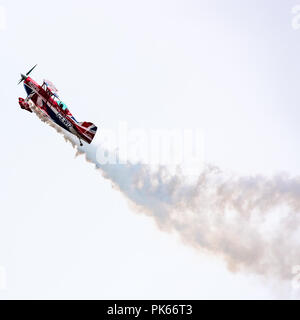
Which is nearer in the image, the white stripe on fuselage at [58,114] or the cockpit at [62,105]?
the white stripe on fuselage at [58,114]

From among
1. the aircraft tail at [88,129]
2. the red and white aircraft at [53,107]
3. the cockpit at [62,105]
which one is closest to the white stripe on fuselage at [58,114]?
the red and white aircraft at [53,107]

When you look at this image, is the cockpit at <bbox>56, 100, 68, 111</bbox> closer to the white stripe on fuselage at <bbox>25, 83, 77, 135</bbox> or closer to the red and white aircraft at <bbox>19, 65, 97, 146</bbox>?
the red and white aircraft at <bbox>19, 65, 97, 146</bbox>

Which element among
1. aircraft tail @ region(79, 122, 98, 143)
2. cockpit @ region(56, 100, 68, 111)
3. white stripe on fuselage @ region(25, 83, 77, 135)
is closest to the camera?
aircraft tail @ region(79, 122, 98, 143)

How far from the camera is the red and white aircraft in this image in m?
64.8

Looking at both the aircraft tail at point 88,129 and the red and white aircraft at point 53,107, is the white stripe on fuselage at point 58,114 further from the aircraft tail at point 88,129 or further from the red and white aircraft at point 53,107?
the aircraft tail at point 88,129

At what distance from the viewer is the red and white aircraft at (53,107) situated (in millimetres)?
64750

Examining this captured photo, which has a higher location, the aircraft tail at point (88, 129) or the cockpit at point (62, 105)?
the cockpit at point (62, 105)

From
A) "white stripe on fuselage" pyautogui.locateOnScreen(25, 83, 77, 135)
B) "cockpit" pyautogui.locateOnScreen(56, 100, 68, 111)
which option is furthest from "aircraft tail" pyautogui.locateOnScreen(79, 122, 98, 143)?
"cockpit" pyautogui.locateOnScreen(56, 100, 68, 111)

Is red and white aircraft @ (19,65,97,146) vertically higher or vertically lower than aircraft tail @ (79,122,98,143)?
higher

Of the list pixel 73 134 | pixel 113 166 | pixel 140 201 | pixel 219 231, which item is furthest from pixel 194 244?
pixel 73 134

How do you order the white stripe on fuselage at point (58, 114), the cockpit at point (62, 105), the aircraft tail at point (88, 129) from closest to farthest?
the aircraft tail at point (88, 129)
the white stripe on fuselage at point (58, 114)
the cockpit at point (62, 105)

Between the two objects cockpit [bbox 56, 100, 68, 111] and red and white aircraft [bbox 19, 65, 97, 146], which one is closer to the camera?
red and white aircraft [bbox 19, 65, 97, 146]

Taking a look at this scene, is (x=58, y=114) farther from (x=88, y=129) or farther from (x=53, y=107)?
(x=88, y=129)
